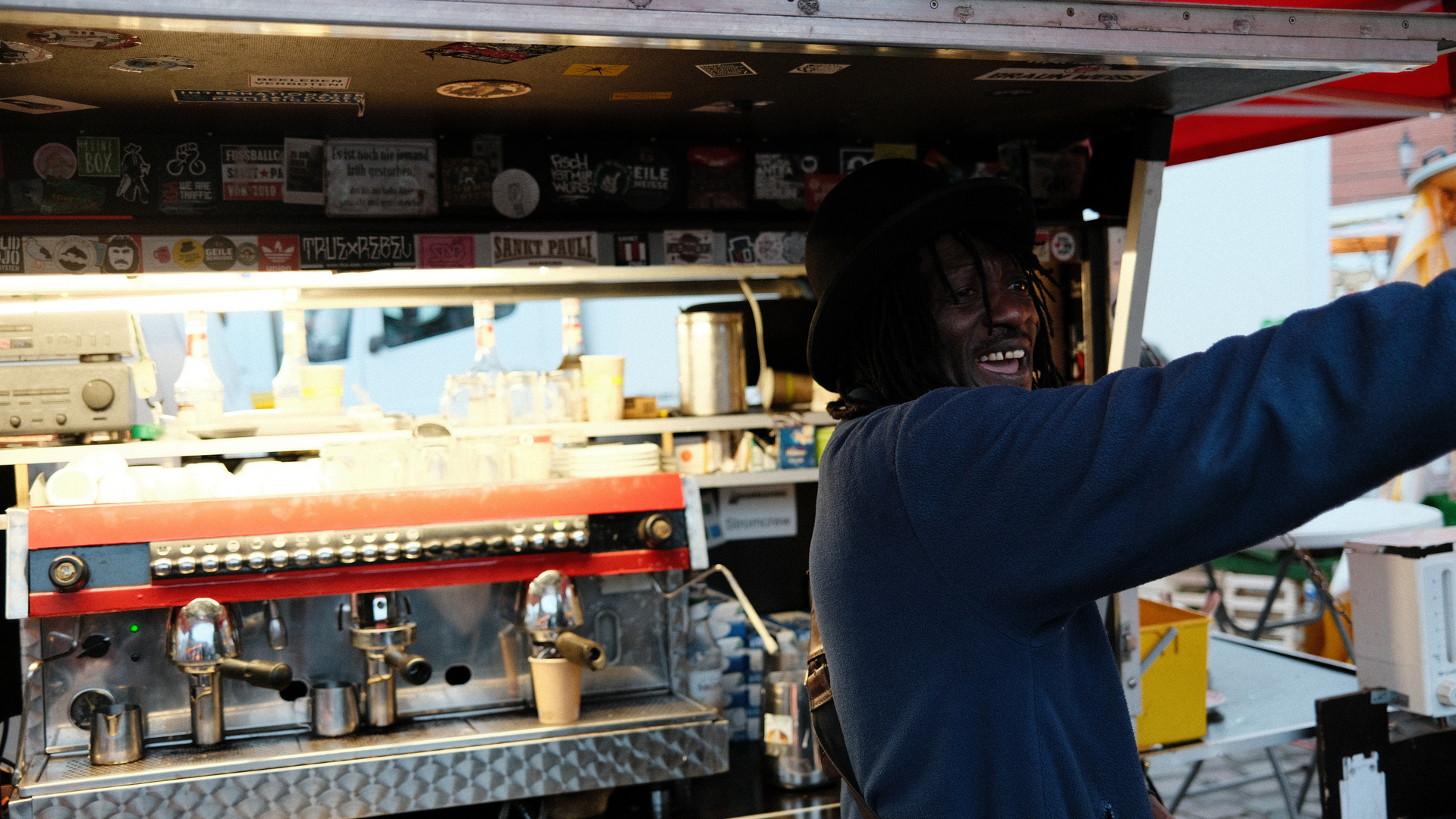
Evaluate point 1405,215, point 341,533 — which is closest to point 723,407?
point 341,533

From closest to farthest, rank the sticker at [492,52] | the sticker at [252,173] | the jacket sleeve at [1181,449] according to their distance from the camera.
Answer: the jacket sleeve at [1181,449], the sticker at [492,52], the sticker at [252,173]

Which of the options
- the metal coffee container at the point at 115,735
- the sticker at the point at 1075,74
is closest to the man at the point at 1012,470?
the sticker at the point at 1075,74

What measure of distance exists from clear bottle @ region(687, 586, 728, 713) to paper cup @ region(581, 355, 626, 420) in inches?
20.6

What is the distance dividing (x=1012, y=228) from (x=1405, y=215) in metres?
4.68

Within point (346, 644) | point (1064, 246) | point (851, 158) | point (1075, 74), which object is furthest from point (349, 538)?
point (1064, 246)

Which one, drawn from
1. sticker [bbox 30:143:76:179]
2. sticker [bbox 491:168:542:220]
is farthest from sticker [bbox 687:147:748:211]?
sticker [bbox 30:143:76:179]

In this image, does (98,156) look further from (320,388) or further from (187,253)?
(320,388)

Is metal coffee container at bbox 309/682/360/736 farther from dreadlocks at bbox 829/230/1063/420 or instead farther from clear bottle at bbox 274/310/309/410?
dreadlocks at bbox 829/230/1063/420

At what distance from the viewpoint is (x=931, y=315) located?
51.6 inches

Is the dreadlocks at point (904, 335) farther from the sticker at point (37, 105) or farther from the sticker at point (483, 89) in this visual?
the sticker at point (37, 105)

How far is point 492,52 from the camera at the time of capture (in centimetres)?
182

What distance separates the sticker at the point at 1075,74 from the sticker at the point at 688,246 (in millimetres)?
803

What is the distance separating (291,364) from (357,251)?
1.09 ft

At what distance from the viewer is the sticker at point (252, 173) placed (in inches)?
93.6
